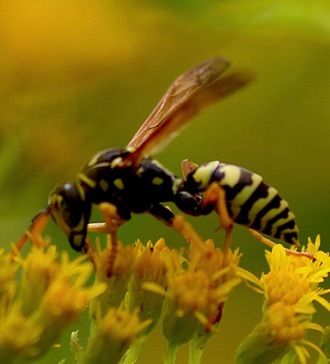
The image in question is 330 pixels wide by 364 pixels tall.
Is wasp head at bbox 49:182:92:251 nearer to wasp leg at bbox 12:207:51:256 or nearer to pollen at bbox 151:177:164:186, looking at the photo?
wasp leg at bbox 12:207:51:256

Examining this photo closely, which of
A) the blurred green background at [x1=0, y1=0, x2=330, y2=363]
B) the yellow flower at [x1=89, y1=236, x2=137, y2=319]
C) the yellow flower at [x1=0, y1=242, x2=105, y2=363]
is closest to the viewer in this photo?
the yellow flower at [x1=0, y1=242, x2=105, y2=363]

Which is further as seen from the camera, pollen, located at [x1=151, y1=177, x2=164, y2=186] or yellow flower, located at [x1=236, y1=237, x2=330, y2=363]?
pollen, located at [x1=151, y1=177, x2=164, y2=186]

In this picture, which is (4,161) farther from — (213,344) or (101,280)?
(213,344)

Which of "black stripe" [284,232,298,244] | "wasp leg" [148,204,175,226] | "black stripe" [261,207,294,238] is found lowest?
"black stripe" [284,232,298,244]

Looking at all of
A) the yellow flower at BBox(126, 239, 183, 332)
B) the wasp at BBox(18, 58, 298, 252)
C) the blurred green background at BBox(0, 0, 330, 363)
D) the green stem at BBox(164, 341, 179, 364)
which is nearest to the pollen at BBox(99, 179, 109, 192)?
the wasp at BBox(18, 58, 298, 252)

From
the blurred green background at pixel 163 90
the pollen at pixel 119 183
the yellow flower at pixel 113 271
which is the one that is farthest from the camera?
the blurred green background at pixel 163 90

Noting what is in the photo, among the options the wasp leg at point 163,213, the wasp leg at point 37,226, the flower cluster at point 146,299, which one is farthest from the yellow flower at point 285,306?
the wasp leg at point 37,226

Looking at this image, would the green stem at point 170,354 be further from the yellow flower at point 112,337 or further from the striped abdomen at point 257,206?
the striped abdomen at point 257,206
